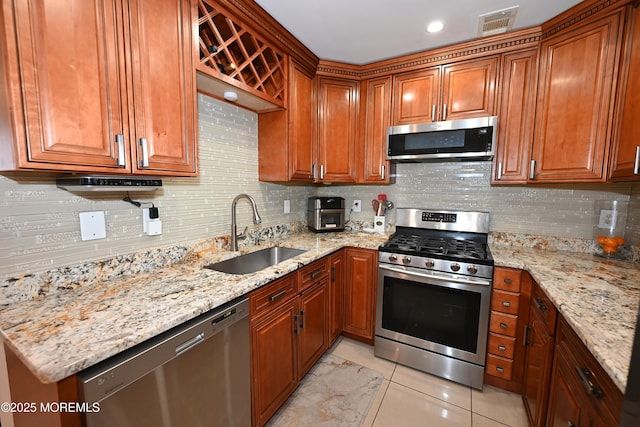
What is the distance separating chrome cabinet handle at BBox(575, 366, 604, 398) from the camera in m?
0.79

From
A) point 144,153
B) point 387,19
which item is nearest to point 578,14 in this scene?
point 387,19

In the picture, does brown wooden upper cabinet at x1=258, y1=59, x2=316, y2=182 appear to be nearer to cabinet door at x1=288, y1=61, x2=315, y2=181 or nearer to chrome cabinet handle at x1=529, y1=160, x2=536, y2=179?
cabinet door at x1=288, y1=61, x2=315, y2=181

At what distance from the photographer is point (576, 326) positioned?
2.95 feet

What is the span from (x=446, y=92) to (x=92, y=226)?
8.02ft

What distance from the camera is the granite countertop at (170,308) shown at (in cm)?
73

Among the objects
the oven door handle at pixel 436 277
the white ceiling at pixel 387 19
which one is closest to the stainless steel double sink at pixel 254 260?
the oven door handle at pixel 436 277

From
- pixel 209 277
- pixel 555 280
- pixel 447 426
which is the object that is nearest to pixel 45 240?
pixel 209 277

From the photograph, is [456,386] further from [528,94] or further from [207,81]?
[207,81]

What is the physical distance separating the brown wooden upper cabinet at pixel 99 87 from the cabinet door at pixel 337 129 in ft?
4.09

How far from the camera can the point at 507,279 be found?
1690 mm

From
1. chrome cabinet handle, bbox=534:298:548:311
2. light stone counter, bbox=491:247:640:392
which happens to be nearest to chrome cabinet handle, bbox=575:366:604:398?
light stone counter, bbox=491:247:640:392

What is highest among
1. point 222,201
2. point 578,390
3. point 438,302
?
point 222,201

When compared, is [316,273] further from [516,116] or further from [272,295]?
[516,116]

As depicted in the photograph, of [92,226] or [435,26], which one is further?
[435,26]
